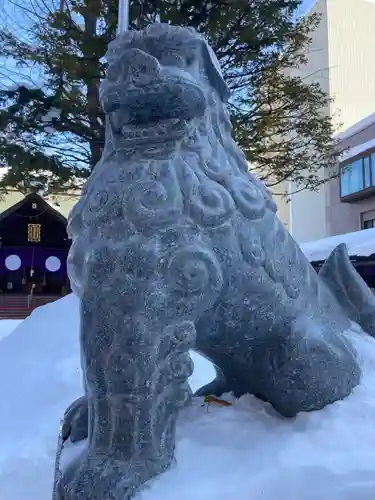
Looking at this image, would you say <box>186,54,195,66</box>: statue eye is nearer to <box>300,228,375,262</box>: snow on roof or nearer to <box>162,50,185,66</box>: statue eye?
<box>162,50,185,66</box>: statue eye

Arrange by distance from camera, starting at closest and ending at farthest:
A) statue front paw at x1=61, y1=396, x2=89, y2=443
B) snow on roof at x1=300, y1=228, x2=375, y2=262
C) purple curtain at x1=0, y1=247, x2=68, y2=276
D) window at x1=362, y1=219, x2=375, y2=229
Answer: statue front paw at x1=61, y1=396, x2=89, y2=443 → snow on roof at x1=300, y1=228, x2=375, y2=262 → purple curtain at x1=0, y1=247, x2=68, y2=276 → window at x1=362, y1=219, x2=375, y2=229

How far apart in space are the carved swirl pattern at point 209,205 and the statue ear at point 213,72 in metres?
0.20

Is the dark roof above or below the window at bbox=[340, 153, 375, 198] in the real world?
below

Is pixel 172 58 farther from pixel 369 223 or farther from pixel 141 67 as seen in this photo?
pixel 369 223

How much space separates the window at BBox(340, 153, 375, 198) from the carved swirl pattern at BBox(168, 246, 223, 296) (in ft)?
40.4

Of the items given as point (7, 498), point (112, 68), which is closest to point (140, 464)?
point (112, 68)

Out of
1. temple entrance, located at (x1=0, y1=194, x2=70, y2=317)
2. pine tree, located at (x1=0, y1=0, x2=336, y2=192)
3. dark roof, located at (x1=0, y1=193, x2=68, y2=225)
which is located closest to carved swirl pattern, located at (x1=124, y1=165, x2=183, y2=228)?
pine tree, located at (x1=0, y1=0, x2=336, y2=192)

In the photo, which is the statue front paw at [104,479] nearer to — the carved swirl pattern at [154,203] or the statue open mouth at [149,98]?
the carved swirl pattern at [154,203]

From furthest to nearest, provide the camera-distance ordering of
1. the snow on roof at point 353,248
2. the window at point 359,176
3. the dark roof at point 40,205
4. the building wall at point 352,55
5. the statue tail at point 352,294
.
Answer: the building wall at point 352,55 → the window at point 359,176 → the dark roof at point 40,205 → the snow on roof at point 353,248 → the statue tail at point 352,294

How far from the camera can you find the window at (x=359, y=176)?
12.8 m

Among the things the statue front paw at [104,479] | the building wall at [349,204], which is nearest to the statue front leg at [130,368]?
the statue front paw at [104,479]

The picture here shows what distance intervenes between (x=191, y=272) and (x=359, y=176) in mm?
13370

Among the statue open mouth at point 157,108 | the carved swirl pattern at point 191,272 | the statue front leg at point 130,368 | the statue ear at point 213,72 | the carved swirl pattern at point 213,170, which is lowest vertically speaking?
the statue front leg at point 130,368

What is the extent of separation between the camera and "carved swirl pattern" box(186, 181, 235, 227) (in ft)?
2.53
